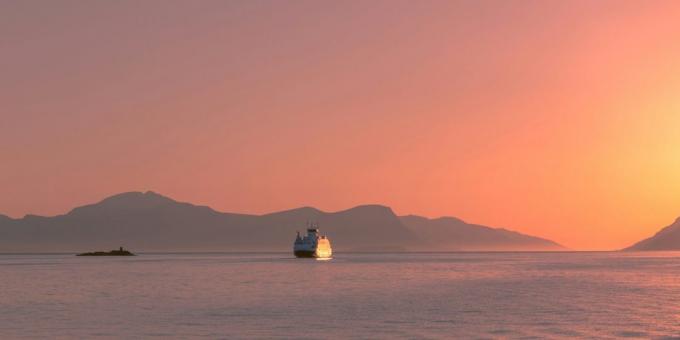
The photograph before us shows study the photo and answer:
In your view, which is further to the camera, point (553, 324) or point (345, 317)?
point (345, 317)

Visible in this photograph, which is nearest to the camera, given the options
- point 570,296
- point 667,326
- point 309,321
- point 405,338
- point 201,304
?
point 405,338

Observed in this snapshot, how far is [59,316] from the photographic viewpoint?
7125cm

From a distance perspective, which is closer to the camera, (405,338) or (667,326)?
(405,338)

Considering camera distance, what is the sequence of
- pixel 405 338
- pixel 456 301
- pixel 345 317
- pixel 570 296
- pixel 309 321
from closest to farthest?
pixel 405 338 → pixel 309 321 → pixel 345 317 → pixel 456 301 → pixel 570 296

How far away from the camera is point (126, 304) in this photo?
84.6 m

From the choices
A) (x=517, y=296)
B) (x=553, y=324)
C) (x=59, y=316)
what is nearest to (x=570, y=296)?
(x=517, y=296)

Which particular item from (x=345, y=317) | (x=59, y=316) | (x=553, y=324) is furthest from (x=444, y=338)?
(x=59, y=316)

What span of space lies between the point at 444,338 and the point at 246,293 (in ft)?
164

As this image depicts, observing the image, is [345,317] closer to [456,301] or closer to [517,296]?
[456,301]

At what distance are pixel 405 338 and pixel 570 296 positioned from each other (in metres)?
47.8

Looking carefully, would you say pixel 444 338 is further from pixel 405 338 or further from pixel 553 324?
pixel 553 324

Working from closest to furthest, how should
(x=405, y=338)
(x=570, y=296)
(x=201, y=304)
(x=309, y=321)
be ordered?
1. (x=405, y=338)
2. (x=309, y=321)
3. (x=201, y=304)
4. (x=570, y=296)

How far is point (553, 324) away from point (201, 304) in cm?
3510

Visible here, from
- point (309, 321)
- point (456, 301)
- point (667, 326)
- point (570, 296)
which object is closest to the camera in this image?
point (667, 326)
